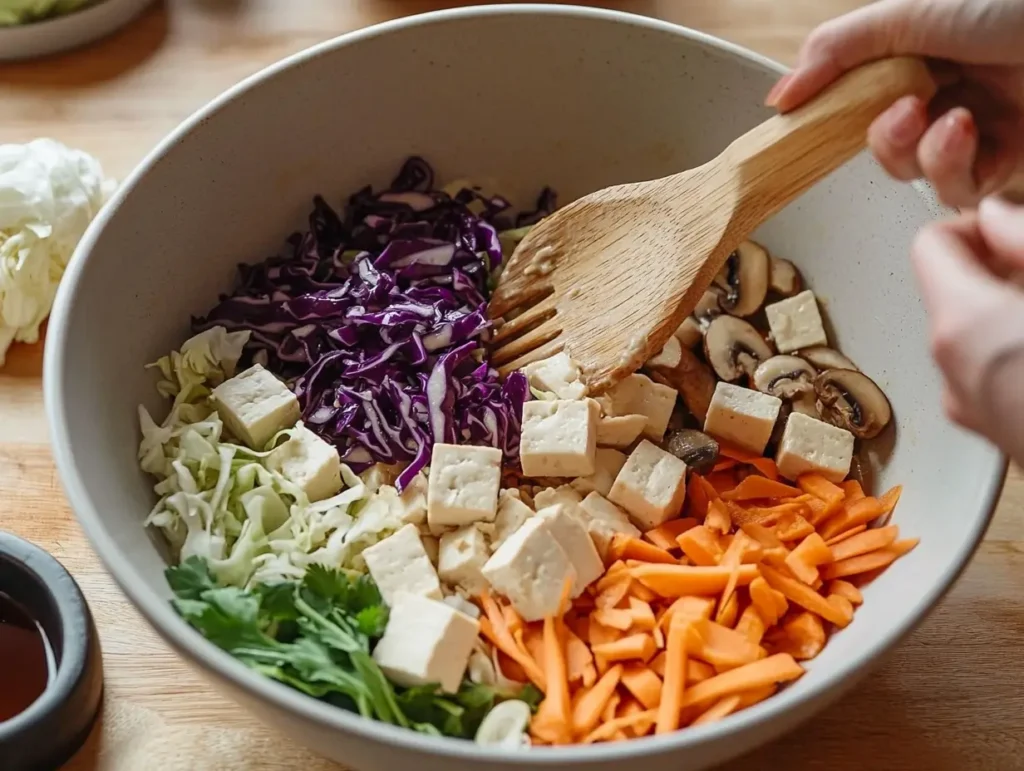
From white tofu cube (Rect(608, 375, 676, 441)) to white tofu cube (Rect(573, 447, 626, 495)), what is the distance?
0.09 metres

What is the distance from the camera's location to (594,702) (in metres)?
1.59

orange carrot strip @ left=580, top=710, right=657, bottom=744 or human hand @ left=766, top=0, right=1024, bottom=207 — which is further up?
human hand @ left=766, top=0, right=1024, bottom=207

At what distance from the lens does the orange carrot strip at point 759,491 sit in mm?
1974

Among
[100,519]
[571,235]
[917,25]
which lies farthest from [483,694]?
[917,25]

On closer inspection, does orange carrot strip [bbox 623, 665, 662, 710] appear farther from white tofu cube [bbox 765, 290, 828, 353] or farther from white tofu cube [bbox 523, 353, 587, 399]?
white tofu cube [bbox 765, 290, 828, 353]

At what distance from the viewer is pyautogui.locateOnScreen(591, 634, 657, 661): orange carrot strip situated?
5.35 feet

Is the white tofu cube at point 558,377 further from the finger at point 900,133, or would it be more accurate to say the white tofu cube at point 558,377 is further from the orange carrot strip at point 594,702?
the finger at point 900,133

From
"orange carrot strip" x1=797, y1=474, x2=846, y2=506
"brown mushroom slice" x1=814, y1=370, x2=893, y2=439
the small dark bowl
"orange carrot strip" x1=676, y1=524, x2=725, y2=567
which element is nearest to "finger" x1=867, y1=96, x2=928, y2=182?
"brown mushroom slice" x1=814, y1=370, x2=893, y2=439

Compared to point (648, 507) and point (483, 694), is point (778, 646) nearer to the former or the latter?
point (648, 507)

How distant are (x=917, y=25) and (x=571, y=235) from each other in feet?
2.58

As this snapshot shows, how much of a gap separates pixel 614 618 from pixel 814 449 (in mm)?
585

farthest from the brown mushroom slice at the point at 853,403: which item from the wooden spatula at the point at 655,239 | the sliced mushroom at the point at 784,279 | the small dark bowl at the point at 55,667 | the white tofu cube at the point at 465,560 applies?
the small dark bowl at the point at 55,667

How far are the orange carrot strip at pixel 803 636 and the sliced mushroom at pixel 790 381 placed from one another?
0.53m

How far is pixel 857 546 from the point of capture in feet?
5.80
